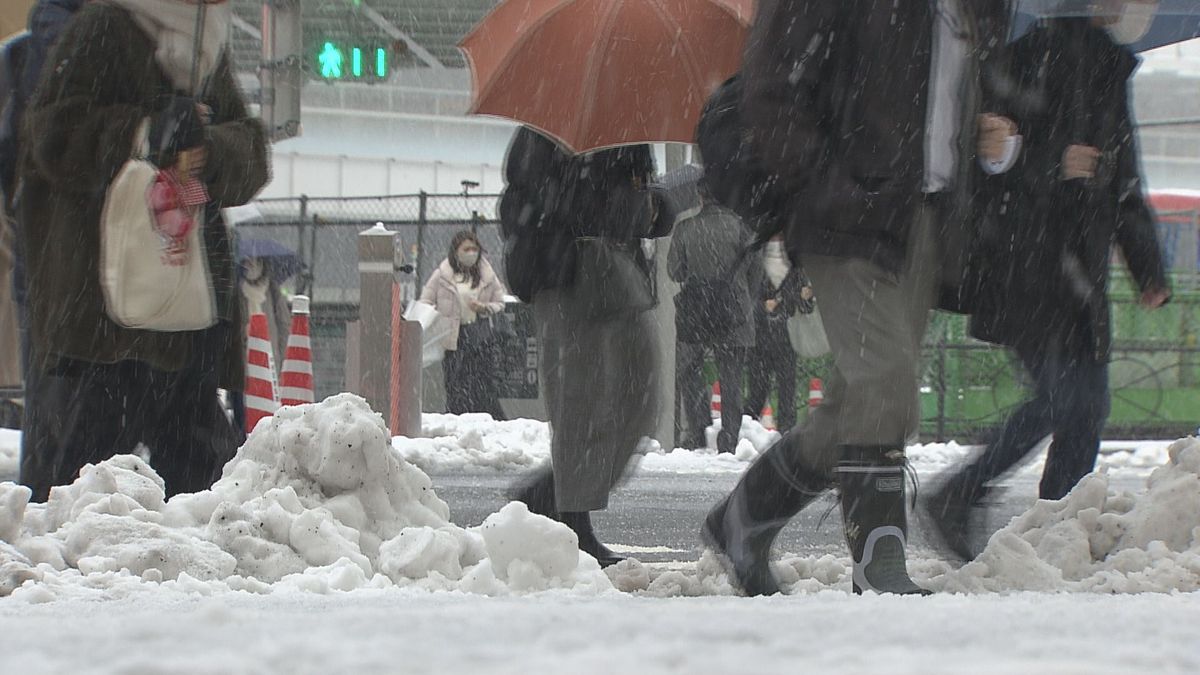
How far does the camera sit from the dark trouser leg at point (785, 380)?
39.0ft

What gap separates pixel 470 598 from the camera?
3.17 meters

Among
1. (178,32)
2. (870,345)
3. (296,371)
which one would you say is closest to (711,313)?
(296,371)

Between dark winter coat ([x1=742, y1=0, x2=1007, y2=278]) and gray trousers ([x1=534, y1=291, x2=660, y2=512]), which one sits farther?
gray trousers ([x1=534, y1=291, x2=660, y2=512])

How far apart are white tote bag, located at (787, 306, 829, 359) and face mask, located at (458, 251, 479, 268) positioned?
3.62m

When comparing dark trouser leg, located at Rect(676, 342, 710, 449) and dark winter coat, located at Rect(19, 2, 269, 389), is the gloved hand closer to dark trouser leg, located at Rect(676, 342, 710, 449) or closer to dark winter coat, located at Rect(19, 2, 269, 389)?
dark winter coat, located at Rect(19, 2, 269, 389)

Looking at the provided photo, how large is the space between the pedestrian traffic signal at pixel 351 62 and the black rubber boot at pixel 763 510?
8.91m

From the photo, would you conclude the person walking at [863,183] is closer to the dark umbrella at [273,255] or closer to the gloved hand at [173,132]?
the gloved hand at [173,132]

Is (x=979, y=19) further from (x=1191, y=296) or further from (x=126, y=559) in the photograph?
(x=1191, y=296)

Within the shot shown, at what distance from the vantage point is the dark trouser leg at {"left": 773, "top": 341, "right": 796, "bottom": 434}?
1190 centimetres

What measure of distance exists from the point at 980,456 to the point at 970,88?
128cm

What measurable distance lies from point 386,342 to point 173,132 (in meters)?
6.27

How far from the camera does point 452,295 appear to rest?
1393cm

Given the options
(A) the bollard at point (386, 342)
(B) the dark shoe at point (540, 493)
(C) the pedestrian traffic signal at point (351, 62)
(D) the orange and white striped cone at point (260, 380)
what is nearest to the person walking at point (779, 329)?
(A) the bollard at point (386, 342)

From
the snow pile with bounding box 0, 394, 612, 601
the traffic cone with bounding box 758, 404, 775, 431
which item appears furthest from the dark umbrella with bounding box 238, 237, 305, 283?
→ the snow pile with bounding box 0, 394, 612, 601
